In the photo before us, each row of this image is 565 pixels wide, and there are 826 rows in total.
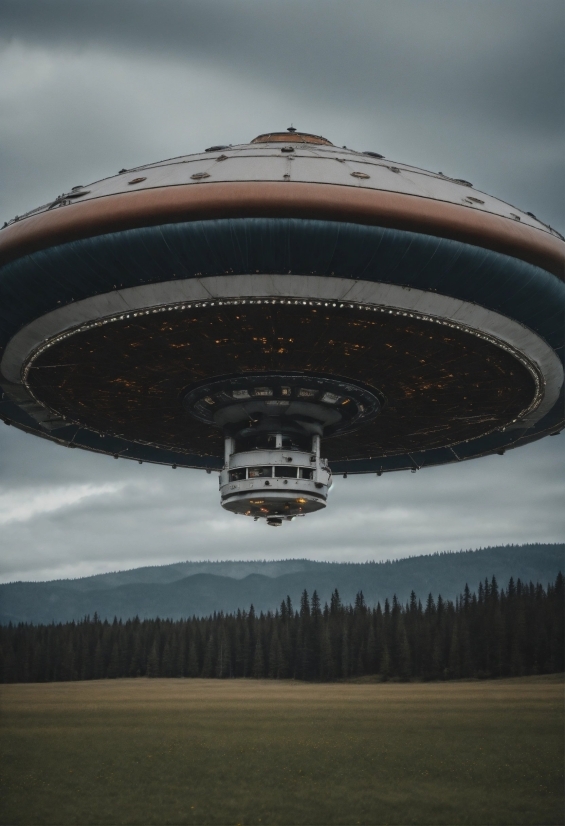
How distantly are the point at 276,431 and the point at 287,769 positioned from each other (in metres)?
15.9

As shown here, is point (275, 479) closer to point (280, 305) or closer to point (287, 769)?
point (280, 305)

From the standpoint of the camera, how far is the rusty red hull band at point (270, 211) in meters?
30.7

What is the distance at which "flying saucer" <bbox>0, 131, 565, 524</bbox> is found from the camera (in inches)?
1236

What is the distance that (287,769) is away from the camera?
32.0 m

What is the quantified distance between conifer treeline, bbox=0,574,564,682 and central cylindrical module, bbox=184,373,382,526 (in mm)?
82096

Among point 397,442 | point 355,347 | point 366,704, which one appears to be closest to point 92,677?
point 366,704

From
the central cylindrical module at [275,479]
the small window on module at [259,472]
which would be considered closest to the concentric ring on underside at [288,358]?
the central cylindrical module at [275,479]

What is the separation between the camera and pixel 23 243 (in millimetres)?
32844

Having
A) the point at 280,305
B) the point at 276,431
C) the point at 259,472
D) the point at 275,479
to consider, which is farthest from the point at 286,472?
the point at 280,305

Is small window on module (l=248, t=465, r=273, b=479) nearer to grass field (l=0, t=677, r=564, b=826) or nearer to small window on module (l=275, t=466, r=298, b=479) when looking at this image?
small window on module (l=275, t=466, r=298, b=479)

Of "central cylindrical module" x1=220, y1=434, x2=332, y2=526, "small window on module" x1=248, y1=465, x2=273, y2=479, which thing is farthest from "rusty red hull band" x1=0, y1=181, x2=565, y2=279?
"small window on module" x1=248, y1=465, x2=273, y2=479

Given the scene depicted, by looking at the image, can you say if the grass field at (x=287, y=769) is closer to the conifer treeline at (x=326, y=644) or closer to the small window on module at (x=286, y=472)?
the small window on module at (x=286, y=472)

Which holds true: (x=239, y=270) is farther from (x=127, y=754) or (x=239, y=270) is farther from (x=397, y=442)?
(x=397, y=442)

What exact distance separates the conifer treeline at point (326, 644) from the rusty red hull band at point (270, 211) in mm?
93594
